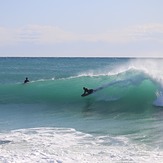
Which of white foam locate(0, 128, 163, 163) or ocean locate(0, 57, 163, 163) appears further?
ocean locate(0, 57, 163, 163)

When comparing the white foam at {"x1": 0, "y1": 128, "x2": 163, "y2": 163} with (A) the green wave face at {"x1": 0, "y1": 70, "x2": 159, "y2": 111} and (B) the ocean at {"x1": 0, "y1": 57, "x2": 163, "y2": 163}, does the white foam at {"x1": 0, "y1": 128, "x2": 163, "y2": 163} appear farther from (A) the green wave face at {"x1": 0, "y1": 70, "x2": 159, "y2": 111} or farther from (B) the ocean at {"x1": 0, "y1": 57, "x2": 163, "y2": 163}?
(A) the green wave face at {"x1": 0, "y1": 70, "x2": 159, "y2": 111}

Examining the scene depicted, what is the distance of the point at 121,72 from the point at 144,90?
435 centimetres

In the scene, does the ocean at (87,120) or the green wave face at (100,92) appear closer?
the ocean at (87,120)

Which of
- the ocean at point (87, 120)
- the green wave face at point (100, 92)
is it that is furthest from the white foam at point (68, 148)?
the green wave face at point (100, 92)

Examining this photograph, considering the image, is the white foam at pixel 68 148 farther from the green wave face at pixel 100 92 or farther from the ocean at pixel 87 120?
the green wave face at pixel 100 92

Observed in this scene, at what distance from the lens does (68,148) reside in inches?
349

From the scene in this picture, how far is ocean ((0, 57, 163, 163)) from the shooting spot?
8.32 m

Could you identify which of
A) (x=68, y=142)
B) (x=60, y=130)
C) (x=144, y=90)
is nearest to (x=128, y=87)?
(x=144, y=90)

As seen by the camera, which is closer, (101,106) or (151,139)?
(151,139)

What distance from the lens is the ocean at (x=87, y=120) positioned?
27.3ft

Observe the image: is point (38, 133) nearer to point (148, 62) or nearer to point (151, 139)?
point (151, 139)

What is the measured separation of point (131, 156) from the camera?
804 centimetres

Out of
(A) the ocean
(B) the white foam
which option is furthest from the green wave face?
(B) the white foam

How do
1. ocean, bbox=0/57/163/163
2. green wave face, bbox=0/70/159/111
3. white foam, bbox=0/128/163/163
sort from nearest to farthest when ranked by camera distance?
white foam, bbox=0/128/163/163, ocean, bbox=0/57/163/163, green wave face, bbox=0/70/159/111
